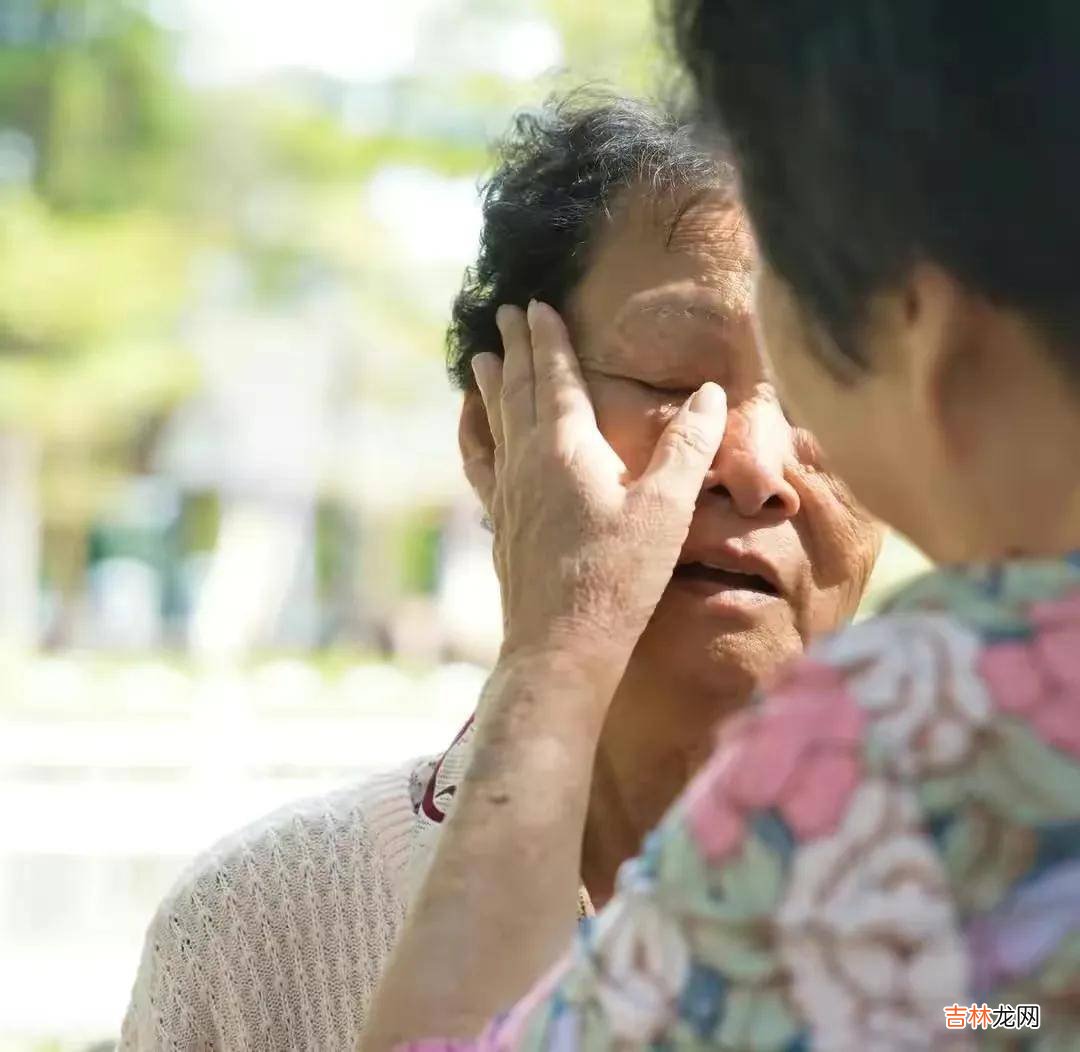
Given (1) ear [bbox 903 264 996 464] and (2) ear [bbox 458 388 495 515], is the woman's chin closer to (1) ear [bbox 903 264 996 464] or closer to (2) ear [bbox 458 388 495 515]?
(2) ear [bbox 458 388 495 515]

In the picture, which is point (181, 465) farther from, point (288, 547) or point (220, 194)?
point (220, 194)

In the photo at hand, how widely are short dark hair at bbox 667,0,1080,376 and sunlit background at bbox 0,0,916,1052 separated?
314 inches

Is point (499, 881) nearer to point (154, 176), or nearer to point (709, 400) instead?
point (709, 400)

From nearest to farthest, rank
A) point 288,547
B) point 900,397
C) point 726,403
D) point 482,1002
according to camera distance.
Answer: point 900,397, point 482,1002, point 726,403, point 288,547

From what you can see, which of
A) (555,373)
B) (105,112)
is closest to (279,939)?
(555,373)

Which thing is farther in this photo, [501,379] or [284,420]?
[284,420]

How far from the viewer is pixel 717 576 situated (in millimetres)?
1528

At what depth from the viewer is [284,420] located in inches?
505

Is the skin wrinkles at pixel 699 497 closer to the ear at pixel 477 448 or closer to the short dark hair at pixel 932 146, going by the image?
the ear at pixel 477 448

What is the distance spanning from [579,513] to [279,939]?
26.3 inches

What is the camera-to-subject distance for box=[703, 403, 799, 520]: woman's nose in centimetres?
153

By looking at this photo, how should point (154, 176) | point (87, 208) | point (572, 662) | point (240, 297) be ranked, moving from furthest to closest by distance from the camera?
point (240, 297), point (154, 176), point (87, 208), point (572, 662)

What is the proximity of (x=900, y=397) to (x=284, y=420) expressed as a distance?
40.3ft

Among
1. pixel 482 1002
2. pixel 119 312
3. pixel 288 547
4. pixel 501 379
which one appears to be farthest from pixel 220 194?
pixel 482 1002
